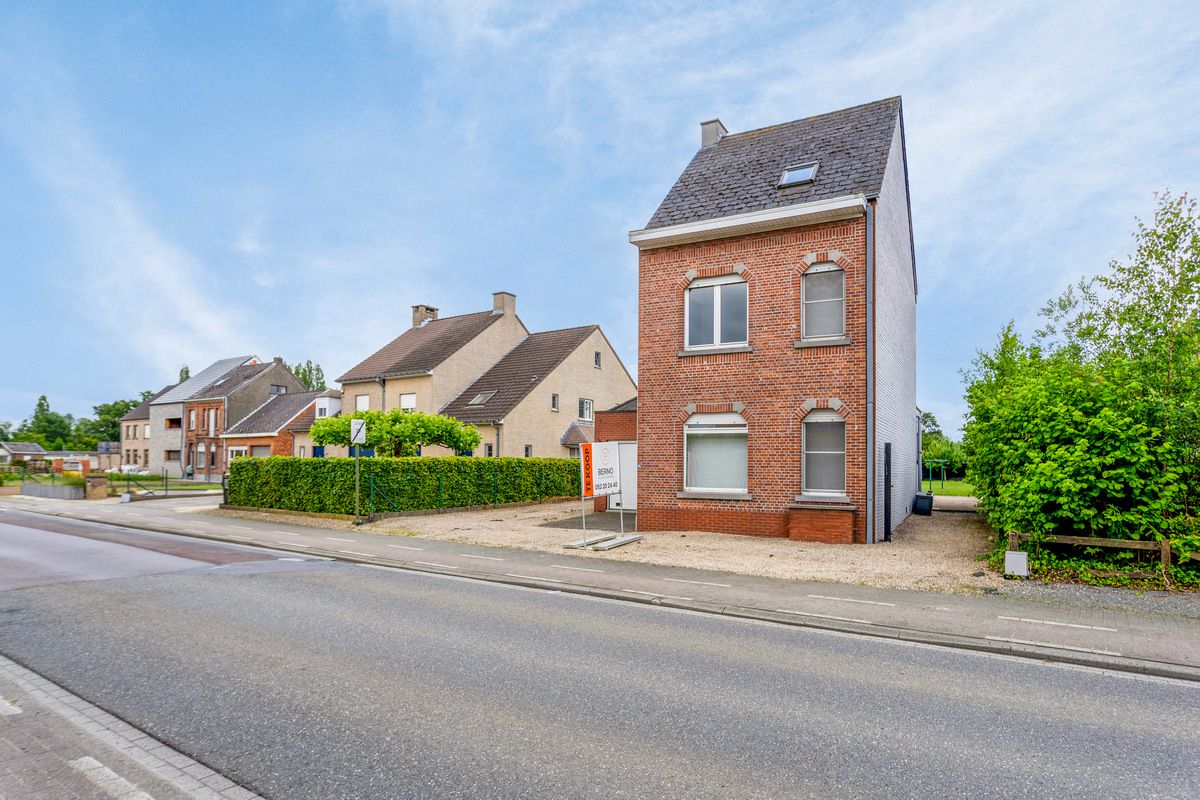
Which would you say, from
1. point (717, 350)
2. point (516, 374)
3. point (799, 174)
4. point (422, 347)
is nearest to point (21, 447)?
point (422, 347)

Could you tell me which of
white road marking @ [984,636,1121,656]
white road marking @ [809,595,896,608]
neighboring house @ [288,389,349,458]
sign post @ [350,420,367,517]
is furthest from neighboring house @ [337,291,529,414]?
white road marking @ [984,636,1121,656]

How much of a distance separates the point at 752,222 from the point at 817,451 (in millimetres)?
5242

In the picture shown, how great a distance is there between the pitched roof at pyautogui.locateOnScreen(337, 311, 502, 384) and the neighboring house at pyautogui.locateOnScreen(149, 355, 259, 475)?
87.7 feet

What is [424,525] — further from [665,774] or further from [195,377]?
[195,377]

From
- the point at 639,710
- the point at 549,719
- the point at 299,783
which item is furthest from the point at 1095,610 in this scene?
the point at 299,783

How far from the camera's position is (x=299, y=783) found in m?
3.98

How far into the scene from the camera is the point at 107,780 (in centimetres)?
403

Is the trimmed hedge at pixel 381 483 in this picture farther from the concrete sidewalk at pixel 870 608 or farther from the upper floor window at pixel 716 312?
the upper floor window at pixel 716 312

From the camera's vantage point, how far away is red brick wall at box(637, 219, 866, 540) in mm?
14391

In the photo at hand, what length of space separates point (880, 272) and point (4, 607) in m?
16.5

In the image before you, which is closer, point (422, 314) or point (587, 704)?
point (587, 704)

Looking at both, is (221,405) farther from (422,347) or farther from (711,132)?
(711,132)

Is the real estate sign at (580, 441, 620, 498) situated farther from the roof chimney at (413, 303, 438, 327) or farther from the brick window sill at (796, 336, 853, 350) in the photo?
the roof chimney at (413, 303, 438, 327)

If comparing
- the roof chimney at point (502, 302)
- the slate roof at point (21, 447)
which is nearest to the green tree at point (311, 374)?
the slate roof at point (21, 447)
